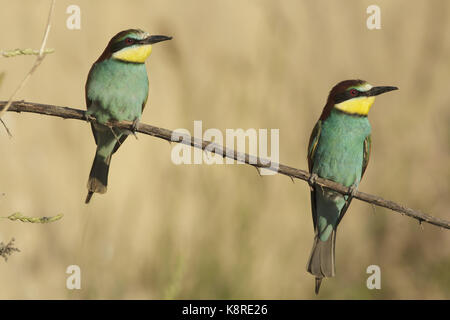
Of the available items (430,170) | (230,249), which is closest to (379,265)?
(430,170)

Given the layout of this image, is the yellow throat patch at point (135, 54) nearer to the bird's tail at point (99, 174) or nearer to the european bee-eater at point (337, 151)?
the bird's tail at point (99, 174)

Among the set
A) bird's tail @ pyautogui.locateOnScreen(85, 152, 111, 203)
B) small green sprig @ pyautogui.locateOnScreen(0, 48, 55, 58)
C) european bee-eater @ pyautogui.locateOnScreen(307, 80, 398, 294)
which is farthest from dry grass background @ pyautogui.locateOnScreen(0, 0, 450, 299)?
small green sprig @ pyautogui.locateOnScreen(0, 48, 55, 58)

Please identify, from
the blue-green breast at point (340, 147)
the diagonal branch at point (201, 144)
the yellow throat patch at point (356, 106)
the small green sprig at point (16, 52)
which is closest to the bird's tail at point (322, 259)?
the blue-green breast at point (340, 147)

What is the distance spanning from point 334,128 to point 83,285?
144cm

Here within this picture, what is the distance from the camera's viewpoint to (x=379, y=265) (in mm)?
4035

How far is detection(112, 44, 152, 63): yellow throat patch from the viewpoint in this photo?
6.50 feet

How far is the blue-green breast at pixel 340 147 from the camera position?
2436 millimetres

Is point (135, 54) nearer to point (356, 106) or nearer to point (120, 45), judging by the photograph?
point (120, 45)

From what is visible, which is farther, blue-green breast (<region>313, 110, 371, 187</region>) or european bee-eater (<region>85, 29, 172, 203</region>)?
blue-green breast (<region>313, 110, 371, 187</region>)

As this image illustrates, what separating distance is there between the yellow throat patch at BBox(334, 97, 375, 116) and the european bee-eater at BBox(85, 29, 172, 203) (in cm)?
76

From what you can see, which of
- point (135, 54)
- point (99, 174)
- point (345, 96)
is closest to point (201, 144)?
point (99, 174)

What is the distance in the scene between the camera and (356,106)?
2.39 metres

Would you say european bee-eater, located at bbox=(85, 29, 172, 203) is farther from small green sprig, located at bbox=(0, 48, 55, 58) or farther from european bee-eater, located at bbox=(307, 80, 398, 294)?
small green sprig, located at bbox=(0, 48, 55, 58)

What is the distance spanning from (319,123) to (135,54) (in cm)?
85
